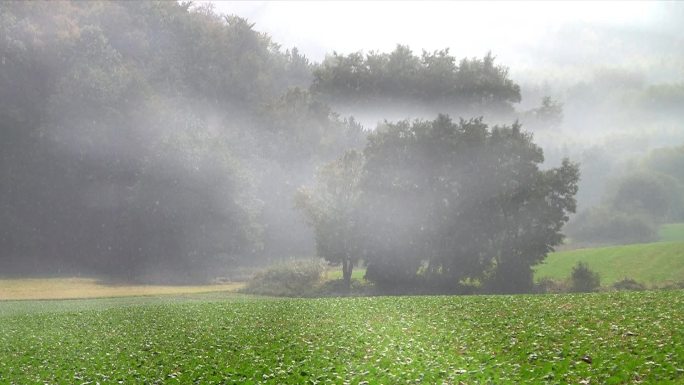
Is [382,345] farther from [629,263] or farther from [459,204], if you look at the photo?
[629,263]

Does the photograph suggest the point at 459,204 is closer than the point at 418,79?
Yes

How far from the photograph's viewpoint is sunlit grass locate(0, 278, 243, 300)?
236ft

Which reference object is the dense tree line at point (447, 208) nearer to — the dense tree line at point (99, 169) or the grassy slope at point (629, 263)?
the grassy slope at point (629, 263)

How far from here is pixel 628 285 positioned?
6122cm

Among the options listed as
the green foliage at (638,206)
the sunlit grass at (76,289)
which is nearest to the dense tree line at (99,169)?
the sunlit grass at (76,289)

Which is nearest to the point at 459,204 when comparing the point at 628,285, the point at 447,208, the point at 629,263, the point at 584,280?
the point at 447,208

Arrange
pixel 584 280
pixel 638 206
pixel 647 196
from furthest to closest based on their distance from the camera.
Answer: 1. pixel 647 196
2. pixel 638 206
3. pixel 584 280

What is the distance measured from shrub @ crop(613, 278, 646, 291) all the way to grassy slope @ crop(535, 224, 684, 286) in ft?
3.63

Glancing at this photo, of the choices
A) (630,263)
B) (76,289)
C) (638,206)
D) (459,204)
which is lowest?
(76,289)

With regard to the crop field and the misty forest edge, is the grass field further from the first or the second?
the crop field

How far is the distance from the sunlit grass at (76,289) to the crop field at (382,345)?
3008 centimetres

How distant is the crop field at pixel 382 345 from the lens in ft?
70.9

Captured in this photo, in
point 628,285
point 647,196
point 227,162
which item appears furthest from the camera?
point 227,162

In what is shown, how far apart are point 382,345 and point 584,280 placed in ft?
130
